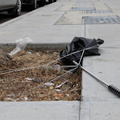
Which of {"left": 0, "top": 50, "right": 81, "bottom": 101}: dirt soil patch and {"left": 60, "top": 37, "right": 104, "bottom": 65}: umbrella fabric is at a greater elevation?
{"left": 60, "top": 37, "right": 104, "bottom": 65}: umbrella fabric

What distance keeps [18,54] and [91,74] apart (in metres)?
1.80

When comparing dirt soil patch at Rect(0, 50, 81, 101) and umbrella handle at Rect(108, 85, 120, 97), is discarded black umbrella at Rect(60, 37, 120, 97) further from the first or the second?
umbrella handle at Rect(108, 85, 120, 97)

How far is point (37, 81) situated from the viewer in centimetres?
371

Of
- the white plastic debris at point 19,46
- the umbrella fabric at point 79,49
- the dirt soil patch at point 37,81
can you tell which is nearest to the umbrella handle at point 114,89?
the dirt soil patch at point 37,81

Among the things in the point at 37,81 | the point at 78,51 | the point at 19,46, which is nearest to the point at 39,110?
the point at 37,81

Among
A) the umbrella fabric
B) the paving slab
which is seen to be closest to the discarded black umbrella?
the umbrella fabric

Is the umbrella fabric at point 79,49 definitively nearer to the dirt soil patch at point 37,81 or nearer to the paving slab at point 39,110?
the dirt soil patch at point 37,81

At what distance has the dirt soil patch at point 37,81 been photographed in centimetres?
321

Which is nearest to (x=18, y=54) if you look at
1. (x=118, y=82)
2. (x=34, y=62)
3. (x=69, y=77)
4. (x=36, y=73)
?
(x=34, y=62)

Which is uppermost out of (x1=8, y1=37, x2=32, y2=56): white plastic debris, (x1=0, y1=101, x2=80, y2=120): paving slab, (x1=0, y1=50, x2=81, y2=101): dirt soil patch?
(x1=8, y1=37, x2=32, y2=56): white plastic debris

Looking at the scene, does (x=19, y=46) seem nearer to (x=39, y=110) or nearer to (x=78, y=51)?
(x=78, y=51)

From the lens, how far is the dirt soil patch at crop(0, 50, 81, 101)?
10.5 feet

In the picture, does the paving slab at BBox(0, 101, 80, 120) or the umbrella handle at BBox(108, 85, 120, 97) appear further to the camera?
the umbrella handle at BBox(108, 85, 120, 97)

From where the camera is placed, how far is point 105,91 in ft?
10.0
